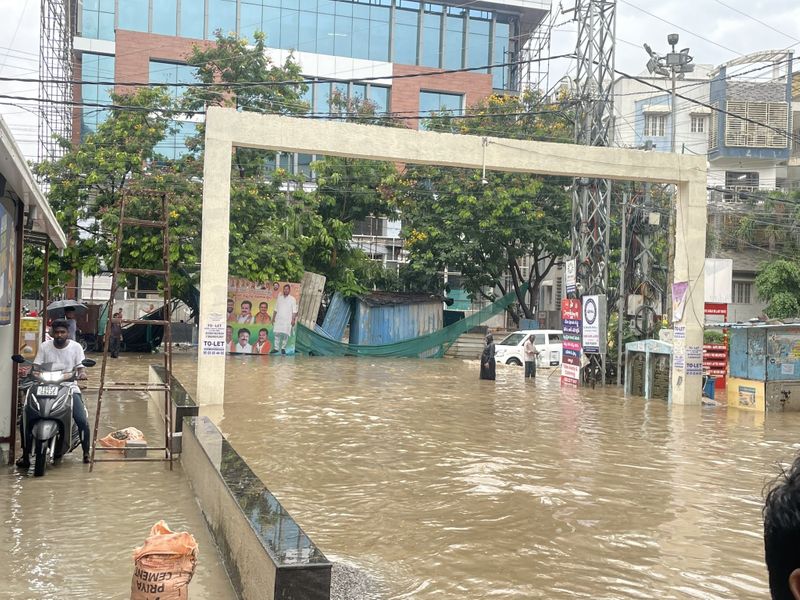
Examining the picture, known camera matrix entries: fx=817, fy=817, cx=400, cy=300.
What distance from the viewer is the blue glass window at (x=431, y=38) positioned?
140ft

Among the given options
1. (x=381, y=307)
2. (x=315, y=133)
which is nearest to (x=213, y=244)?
(x=315, y=133)

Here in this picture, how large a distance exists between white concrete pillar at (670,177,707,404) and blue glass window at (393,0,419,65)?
27.8 meters

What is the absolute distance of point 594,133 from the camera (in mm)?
19672

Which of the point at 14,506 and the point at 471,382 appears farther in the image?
the point at 471,382

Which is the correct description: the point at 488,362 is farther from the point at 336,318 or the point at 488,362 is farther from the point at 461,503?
the point at 461,503

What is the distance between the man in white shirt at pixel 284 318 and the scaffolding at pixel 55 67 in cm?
991

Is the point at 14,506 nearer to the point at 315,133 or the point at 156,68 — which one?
the point at 315,133

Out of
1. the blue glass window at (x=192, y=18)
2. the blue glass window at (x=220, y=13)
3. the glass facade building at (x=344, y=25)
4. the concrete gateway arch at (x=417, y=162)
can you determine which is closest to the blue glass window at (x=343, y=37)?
the glass facade building at (x=344, y=25)

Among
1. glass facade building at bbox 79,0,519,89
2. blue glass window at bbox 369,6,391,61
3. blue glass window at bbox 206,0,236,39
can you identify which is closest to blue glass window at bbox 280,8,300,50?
glass facade building at bbox 79,0,519,89

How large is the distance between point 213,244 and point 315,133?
271 centimetres

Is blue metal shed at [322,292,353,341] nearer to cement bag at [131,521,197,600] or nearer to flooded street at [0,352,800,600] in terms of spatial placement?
flooded street at [0,352,800,600]

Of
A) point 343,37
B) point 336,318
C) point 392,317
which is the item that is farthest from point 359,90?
point 336,318

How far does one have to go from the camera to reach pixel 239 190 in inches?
1062

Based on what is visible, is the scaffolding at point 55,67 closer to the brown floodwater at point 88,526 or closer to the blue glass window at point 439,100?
the blue glass window at point 439,100
